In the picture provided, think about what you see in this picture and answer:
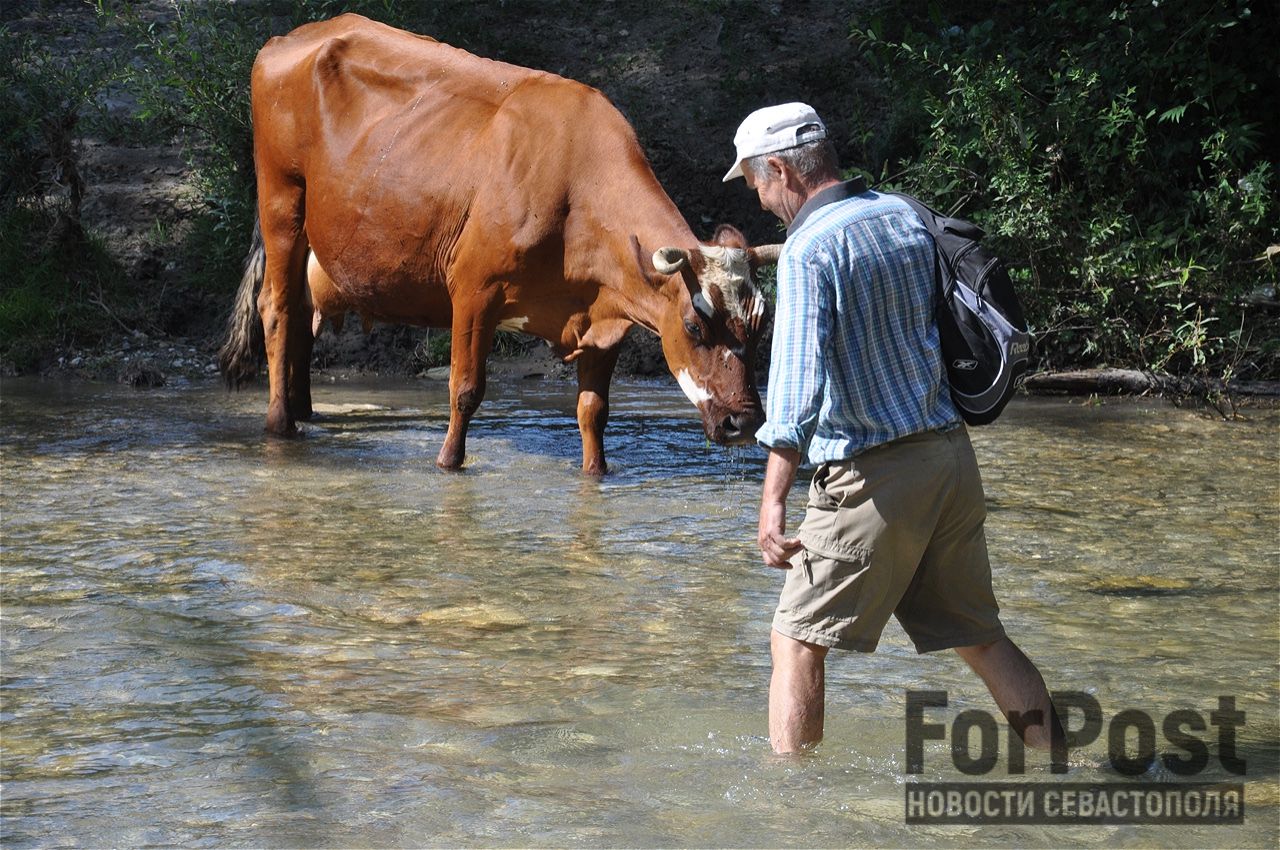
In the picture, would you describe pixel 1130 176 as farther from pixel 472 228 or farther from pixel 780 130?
pixel 780 130

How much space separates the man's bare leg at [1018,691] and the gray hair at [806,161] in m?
1.35

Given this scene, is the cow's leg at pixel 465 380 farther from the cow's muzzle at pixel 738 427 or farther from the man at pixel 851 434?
the man at pixel 851 434

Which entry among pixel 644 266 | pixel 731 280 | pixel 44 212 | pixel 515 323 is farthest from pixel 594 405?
pixel 44 212

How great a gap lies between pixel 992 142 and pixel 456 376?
4983 mm

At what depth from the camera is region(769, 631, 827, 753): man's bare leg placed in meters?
4.02

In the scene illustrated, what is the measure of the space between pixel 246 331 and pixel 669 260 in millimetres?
4749

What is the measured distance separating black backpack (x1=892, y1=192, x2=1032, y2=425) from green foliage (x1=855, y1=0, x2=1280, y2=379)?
7.26 metres

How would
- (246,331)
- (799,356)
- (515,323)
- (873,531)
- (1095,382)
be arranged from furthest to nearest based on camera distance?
(1095,382) → (246,331) → (515,323) → (873,531) → (799,356)

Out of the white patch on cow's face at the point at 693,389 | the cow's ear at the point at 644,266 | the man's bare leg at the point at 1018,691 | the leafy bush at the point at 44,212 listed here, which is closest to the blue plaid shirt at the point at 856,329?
the man's bare leg at the point at 1018,691

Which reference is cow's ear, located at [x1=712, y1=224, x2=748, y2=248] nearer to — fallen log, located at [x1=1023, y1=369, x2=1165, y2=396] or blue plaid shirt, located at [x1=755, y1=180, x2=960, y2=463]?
blue plaid shirt, located at [x1=755, y1=180, x2=960, y2=463]

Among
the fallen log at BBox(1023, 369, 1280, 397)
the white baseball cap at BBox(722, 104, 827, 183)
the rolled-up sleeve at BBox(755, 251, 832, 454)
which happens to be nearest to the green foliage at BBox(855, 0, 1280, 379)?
the fallen log at BBox(1023, 369, 1280, 397)

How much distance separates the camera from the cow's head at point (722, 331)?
7.64 m

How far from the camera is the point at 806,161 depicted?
405 cm

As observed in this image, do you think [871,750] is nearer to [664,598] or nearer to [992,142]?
[664,598]
